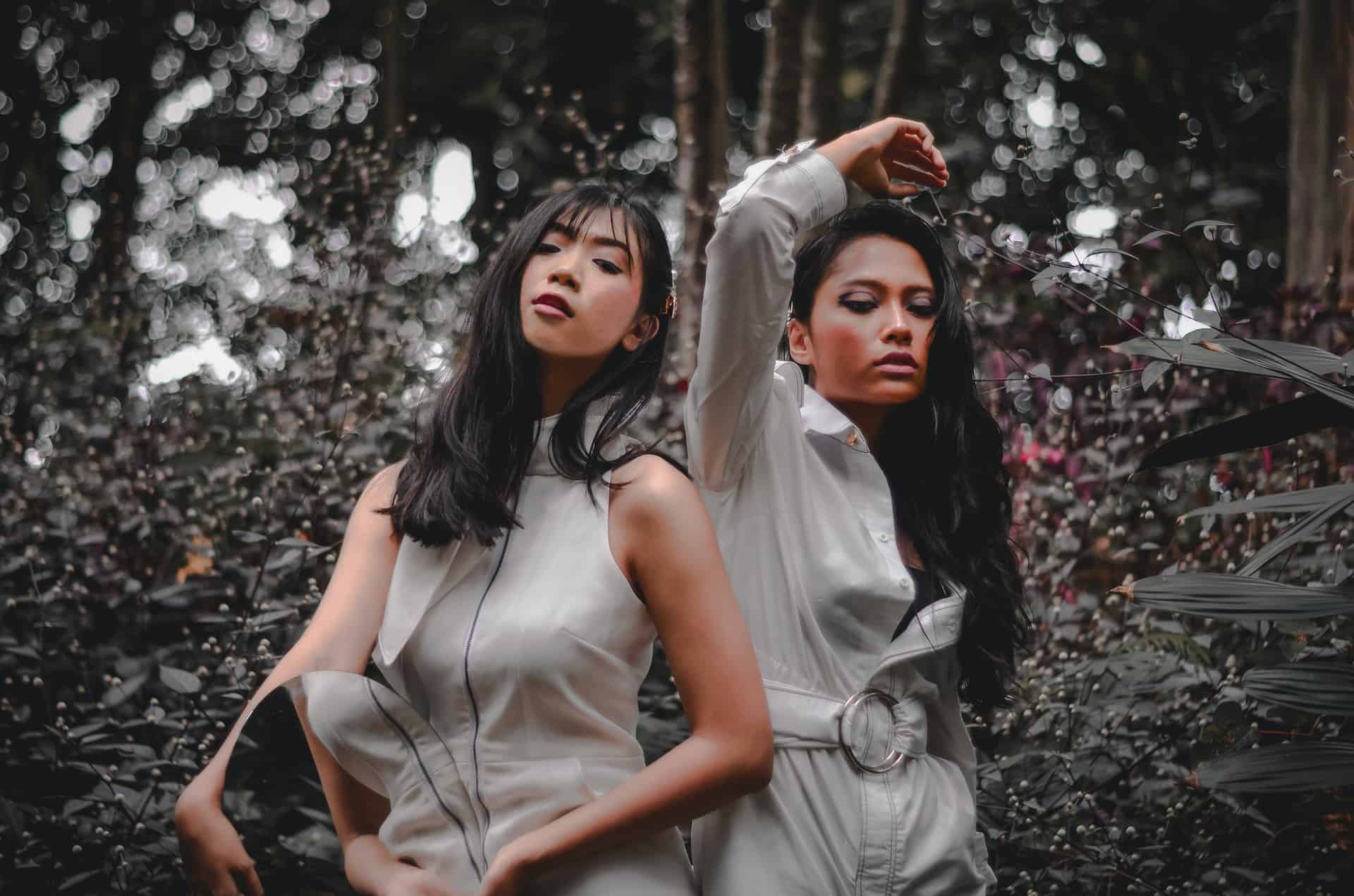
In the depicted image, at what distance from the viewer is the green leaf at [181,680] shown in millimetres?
2521

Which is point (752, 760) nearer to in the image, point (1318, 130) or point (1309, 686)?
point (1309, 686)

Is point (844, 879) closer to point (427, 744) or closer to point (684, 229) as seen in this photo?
point (427, 744)

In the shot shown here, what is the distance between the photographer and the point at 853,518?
200 cm

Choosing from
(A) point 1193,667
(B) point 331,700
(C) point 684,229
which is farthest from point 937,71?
(B) point 331,700

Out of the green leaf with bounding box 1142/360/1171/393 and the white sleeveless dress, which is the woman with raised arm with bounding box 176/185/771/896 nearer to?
the white sleeveless dress

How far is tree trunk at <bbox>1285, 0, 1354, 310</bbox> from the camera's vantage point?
506 centimetres

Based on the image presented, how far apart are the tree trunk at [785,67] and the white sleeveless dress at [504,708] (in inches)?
137

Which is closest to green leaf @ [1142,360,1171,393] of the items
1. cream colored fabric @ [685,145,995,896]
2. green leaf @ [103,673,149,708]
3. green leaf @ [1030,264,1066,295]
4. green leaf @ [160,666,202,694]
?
green leaf @ [1030,264,1066,295]

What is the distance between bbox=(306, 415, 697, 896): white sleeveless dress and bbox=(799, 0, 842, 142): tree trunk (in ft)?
11.5

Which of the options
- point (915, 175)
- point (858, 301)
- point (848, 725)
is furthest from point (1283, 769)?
point (915, 175)

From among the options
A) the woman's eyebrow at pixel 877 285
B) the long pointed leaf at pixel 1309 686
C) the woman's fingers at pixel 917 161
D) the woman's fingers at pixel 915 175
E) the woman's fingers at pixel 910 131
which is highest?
the woman's fingers at pixel 910 131

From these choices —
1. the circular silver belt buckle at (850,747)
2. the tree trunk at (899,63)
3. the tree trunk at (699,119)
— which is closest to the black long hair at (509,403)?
the circular silver belt buckle at (850,747)

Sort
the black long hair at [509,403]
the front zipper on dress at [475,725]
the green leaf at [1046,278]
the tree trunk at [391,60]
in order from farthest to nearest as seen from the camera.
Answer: the tree trunk at [391,60], the green leaf at [1046,278], the black long hair at [509,403], the front zipper on dress at [475,725]

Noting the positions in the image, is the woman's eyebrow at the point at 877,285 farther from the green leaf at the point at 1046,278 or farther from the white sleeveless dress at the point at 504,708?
the white sleeveless dress at the point at 504,708
